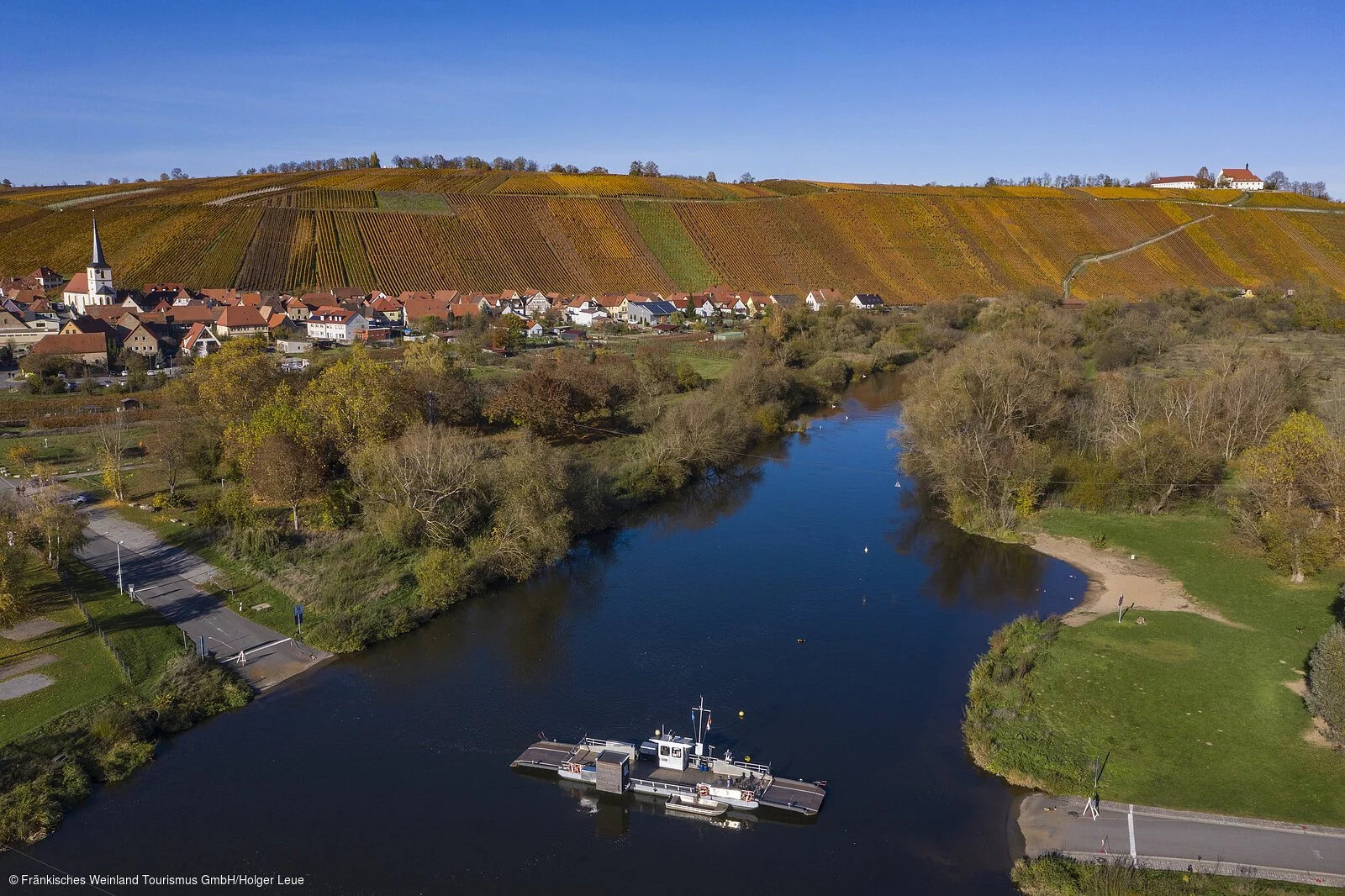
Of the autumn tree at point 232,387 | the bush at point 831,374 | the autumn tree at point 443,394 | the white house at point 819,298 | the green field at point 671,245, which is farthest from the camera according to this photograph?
the green field at point 671,245

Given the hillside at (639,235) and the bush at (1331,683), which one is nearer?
the bush at (1331,683)

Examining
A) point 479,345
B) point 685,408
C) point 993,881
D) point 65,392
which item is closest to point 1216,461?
point 685,408

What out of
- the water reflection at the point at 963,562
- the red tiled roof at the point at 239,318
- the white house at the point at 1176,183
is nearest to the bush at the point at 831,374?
the water reflection at the point at 963,562

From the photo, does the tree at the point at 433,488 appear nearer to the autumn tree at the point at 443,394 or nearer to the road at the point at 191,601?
→ the road at the point at 191,601

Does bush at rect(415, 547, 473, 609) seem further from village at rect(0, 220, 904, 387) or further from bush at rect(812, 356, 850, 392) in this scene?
bush at rect(812, 356, 850, 392)

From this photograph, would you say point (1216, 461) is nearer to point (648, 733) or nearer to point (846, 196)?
point (648, 733)
